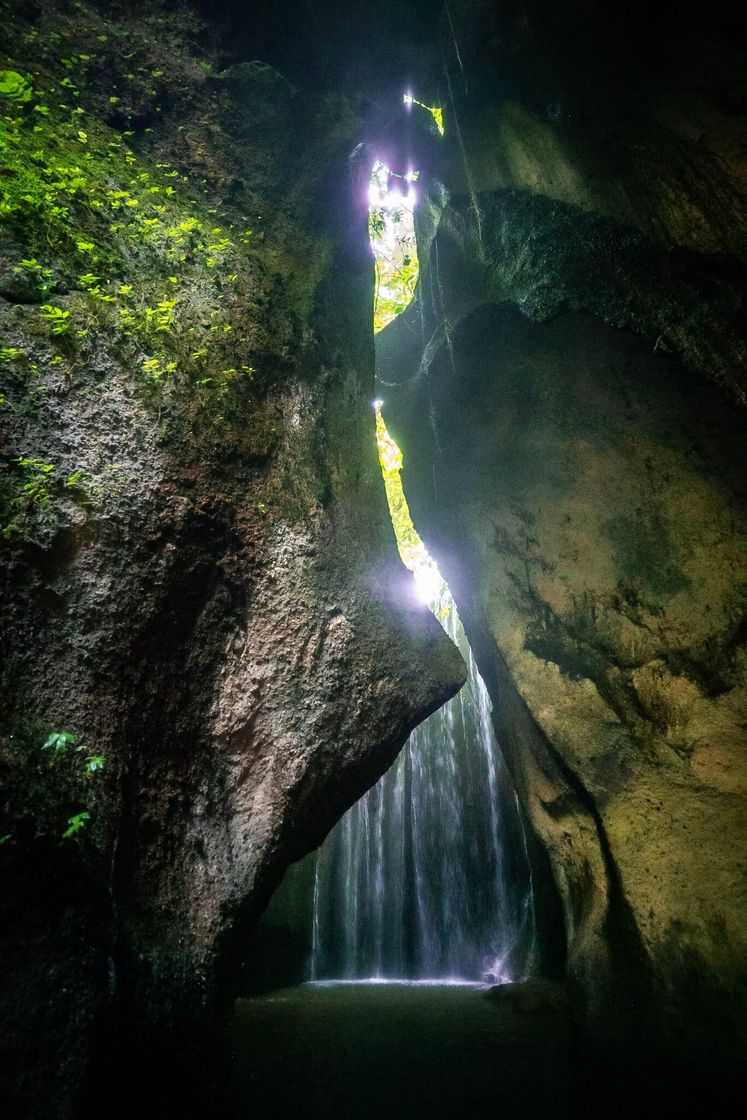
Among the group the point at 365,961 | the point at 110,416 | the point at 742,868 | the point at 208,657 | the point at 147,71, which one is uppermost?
the point at 147,71

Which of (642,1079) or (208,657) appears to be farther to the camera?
(642,1079)

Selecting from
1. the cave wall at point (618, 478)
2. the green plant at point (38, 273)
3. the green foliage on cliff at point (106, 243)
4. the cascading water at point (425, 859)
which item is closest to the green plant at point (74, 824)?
the green foliage on cliff at point (106, 243)

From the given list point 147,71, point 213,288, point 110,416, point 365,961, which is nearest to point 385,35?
point 147,71

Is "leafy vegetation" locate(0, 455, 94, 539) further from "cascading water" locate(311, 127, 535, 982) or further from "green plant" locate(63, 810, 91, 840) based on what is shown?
"cascading water" locate(311, 127, 535, 982)

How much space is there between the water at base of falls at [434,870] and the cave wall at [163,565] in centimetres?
829

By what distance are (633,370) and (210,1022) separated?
6097 millimetres

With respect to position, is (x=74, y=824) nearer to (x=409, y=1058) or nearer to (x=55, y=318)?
(x=55, y=318)

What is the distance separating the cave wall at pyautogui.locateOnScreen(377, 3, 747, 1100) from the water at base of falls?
564cm

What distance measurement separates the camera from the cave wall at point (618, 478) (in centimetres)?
438

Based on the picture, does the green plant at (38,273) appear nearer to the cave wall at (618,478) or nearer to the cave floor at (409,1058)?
the cave wall at (618,478)

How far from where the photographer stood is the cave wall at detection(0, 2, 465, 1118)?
2.58 metres

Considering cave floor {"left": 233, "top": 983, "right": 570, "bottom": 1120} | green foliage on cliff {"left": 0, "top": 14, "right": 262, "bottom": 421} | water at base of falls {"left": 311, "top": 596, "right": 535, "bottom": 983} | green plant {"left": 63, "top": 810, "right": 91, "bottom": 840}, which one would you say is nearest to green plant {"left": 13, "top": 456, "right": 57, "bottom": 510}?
green foliage on cliff {"left": 0, "top": 14, "right": 262, "bottom": 421}

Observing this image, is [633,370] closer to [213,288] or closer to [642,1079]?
[213,288]

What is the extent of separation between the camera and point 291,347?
4938 mm
